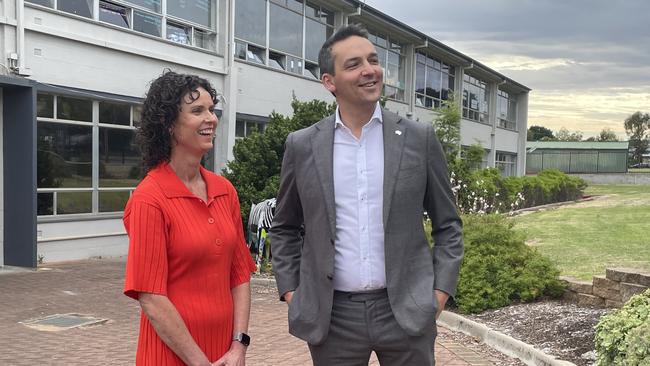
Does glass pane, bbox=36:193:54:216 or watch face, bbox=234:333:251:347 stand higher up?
watch face, bbox=234:333:251:347

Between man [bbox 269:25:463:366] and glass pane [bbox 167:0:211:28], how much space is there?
1379 centimetres

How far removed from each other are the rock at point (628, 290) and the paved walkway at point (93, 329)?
1.73 metres

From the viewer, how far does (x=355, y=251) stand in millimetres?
2674

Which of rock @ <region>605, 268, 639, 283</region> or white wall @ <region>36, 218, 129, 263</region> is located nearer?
rock @ <region>605, 268, 639, 283</region>

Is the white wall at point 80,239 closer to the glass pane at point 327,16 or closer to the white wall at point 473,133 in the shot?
the glass pane at point 327,16

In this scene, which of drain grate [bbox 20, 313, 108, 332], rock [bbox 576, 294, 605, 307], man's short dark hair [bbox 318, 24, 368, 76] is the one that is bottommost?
drain grate [bbox 20, 313, 108, 332]

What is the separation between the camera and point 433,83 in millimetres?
31828

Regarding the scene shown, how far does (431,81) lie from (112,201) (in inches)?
813

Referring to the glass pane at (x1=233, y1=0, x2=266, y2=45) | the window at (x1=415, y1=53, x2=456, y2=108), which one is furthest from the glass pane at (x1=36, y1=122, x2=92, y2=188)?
the window at (x1=415, y1=53, x2=456, y2=108)

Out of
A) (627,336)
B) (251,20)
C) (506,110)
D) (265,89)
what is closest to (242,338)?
(627,336)

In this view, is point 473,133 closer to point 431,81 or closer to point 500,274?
point 431,81

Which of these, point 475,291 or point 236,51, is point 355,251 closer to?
point 475,291

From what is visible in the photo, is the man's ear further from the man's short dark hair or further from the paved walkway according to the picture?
the paved walkway

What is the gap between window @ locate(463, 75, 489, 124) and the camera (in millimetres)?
36812
